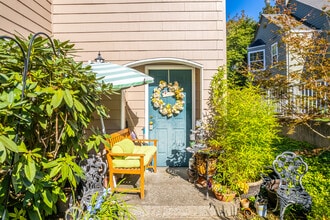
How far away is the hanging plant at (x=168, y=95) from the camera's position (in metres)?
5.08

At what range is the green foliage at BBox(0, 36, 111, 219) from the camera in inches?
63.4

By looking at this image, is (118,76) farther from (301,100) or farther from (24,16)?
(301,100)

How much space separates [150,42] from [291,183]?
3.78m

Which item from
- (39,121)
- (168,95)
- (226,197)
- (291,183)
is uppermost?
(168,95)

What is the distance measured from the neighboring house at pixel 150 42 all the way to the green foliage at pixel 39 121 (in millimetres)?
2584

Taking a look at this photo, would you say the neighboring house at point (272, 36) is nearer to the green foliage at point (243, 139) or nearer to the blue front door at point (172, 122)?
the blue front door at point (172, 122)

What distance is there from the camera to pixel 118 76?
3633 millimetres

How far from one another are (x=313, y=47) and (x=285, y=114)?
5.12 ft

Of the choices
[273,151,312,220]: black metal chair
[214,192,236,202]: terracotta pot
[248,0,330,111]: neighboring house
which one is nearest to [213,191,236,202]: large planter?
[214,192,236,202]: terracotta pot

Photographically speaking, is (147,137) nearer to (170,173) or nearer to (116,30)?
(170,173)

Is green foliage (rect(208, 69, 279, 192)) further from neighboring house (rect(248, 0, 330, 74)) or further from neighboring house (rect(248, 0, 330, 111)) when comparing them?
neighboring house (rect(248, 0, 330, 74))

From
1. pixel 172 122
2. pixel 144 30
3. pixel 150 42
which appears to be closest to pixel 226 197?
pixel 172 122

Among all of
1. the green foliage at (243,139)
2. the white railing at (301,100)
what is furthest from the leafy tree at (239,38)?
the green foliage at (243,139)

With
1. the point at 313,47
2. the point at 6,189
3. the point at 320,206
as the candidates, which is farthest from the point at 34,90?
the point at 313,47
